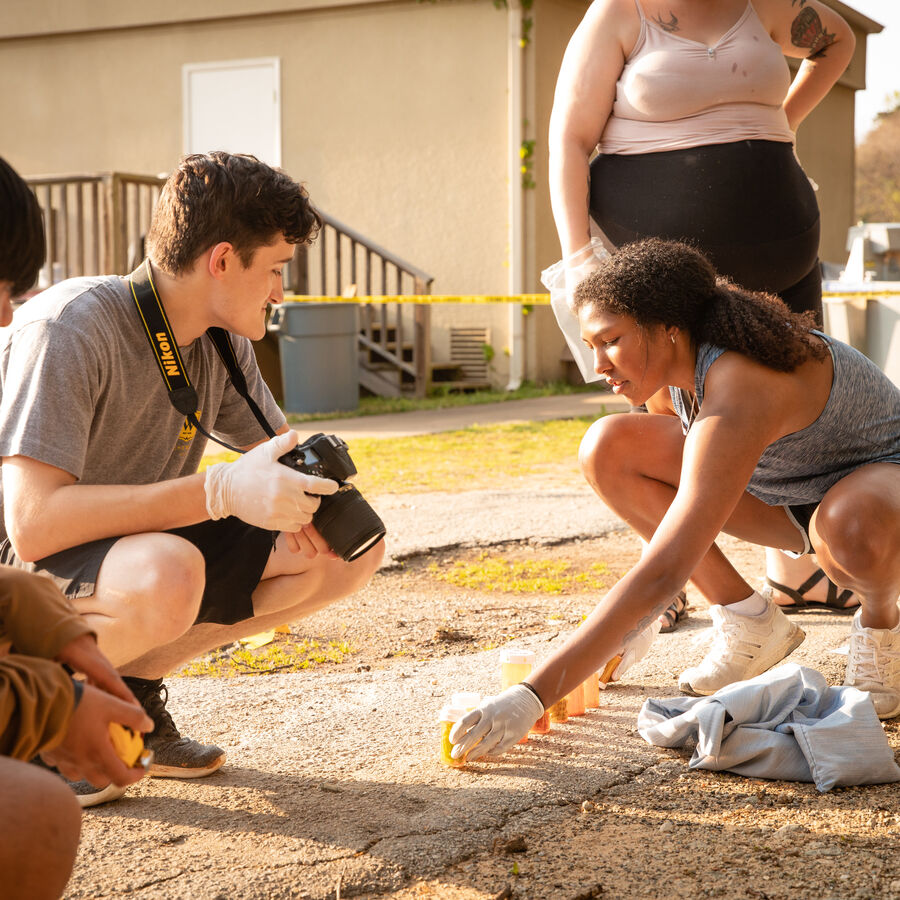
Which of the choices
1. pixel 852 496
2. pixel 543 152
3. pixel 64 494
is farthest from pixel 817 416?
pixel 543 152

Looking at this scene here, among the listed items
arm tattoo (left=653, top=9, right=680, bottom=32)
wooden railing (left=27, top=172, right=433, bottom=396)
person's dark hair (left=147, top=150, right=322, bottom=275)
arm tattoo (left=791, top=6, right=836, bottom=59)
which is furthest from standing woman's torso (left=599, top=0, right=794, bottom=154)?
wooden railing (left=27, top=172, right=433, bottom=396)

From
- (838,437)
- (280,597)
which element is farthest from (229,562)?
(838,437)

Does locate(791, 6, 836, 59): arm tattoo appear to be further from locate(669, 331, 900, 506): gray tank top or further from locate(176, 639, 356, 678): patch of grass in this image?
locate(176, 639, 356, 678): patch of grass

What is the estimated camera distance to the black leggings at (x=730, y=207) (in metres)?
3.55

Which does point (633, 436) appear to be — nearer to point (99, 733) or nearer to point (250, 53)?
point (99, 733)

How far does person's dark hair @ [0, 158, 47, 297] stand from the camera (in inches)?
72.6

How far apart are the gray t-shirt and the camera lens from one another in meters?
0.48

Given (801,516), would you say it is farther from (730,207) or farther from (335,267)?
(335,267)

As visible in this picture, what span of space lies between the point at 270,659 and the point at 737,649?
149cm

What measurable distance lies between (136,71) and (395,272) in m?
4.18

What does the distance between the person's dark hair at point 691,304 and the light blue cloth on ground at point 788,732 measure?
0.78m

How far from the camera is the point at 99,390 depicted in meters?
2.65

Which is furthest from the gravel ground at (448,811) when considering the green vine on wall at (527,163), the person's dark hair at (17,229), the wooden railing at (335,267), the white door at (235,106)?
the white door at (235,106)

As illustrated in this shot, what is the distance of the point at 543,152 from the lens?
13117mm
